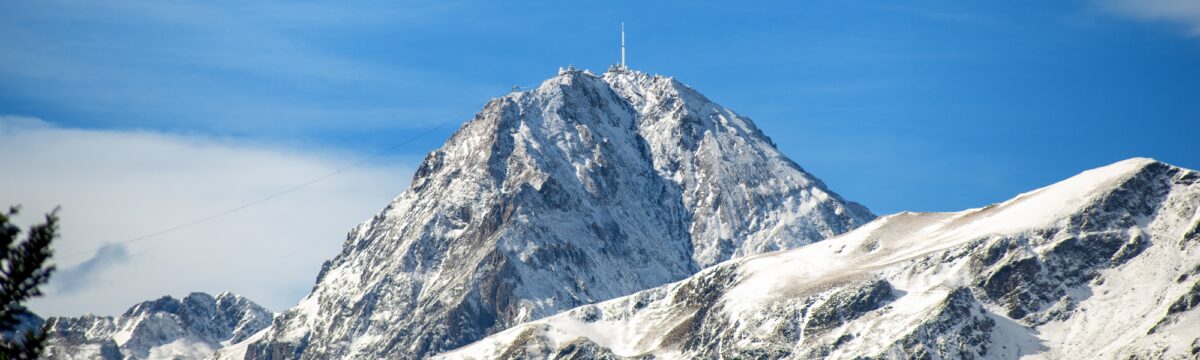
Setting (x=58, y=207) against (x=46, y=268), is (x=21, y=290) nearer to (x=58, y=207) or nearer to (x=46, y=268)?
(x=46, y=268)

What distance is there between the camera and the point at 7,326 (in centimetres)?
4569

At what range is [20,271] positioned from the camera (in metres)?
46.3

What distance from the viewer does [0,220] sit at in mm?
44500

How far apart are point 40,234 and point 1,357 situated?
11.6 ft

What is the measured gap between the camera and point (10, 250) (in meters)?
45.8

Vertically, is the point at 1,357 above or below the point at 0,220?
below

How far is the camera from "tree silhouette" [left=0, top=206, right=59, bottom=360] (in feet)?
147

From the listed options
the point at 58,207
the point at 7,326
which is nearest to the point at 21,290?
the point at 7,326

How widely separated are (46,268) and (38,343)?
8.72ft

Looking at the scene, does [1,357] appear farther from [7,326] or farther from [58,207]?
[58,207]

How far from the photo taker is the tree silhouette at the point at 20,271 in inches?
1763

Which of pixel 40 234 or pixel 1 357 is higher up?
pixel 40 234

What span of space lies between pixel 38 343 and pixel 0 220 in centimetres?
355

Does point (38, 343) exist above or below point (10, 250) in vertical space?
below
